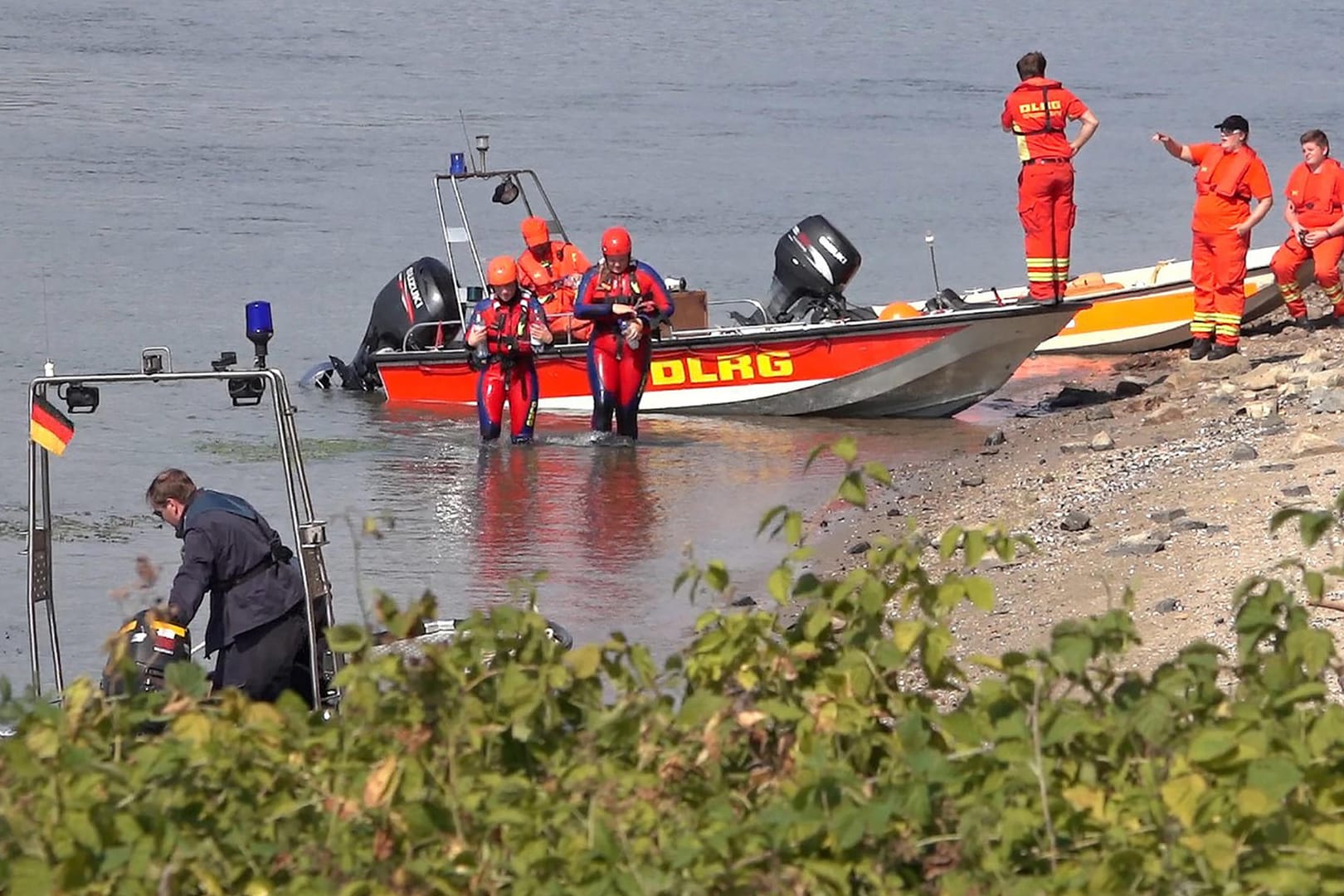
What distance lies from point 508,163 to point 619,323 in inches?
532

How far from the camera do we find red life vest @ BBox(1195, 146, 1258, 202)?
43.3ft

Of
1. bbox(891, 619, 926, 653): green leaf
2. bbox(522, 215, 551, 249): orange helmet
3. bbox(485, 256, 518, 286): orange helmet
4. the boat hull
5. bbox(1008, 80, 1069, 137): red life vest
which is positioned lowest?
bbox(891, 619, 926, 653): green leaf

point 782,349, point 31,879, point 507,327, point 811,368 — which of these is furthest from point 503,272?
point 31,879

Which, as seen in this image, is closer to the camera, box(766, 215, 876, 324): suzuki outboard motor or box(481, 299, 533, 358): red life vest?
box(481, 299, 533, 358): red life vest

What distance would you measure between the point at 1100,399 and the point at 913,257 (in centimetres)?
727

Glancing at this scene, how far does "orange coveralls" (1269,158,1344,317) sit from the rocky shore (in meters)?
0.52

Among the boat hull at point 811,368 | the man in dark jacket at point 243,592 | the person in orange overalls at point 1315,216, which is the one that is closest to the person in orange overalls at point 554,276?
the boat hull at point 811,368

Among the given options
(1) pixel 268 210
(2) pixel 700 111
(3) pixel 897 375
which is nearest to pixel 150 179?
(1) pixel 268 210

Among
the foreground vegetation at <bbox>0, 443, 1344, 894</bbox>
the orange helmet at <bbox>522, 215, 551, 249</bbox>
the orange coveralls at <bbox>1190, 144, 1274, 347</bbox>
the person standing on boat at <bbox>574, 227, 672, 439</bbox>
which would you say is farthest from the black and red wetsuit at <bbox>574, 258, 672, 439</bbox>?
the foreground vegetation at <bbox>0, 443, 1344, 894</bbox>

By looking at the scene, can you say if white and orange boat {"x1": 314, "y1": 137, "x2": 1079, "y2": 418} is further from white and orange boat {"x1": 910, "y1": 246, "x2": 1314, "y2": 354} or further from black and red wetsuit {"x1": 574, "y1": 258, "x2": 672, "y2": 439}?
white and orange boat {"x1": 910, "y1": 246, "x2": 1314, "y2": 354}

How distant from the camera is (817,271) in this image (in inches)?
562

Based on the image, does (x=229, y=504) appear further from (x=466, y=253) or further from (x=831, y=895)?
(x=466, y=253)

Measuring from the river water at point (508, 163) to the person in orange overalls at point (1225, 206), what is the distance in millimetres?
1748

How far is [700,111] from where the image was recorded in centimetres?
3131
